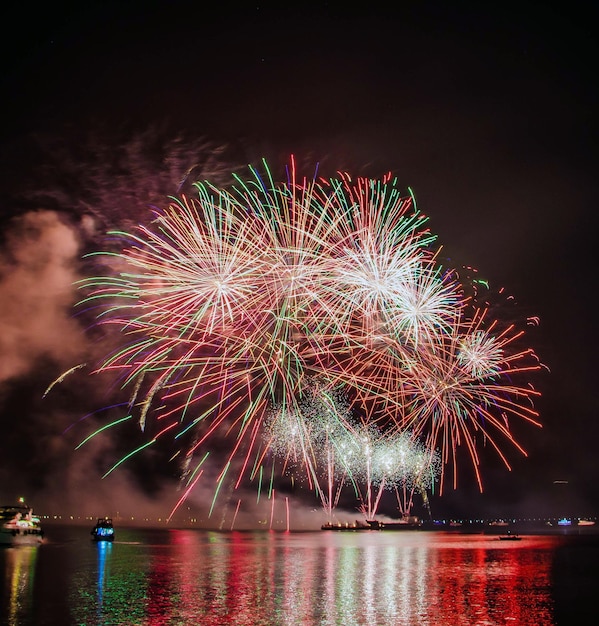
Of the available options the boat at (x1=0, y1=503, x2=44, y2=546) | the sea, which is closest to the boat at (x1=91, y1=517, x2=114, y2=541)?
the boat at (x1=0, y1=503, x2=44, y2=546)

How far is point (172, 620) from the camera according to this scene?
22.0 meters

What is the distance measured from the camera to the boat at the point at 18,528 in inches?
2790

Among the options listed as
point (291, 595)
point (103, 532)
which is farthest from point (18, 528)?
point (291, 595)

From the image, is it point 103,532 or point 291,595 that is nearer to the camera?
point 291,595

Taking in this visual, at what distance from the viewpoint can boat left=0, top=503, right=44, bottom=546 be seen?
2790 inches

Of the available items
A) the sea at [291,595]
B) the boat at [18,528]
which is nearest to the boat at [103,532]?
the boat at [18,528]

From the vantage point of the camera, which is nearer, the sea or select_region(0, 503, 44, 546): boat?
the sea

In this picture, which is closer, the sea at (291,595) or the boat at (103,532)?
the sea at (291,595)

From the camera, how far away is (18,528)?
240ft

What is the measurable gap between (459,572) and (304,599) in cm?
1861

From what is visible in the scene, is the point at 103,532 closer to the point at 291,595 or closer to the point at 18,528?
the point at 18,528

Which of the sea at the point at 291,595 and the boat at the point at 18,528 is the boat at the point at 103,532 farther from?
the sea at the point at 291,595

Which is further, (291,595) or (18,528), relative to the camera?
(18,528)

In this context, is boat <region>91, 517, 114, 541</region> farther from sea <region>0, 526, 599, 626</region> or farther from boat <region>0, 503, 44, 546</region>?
sea <region>0, 526, 599, 626</region>
